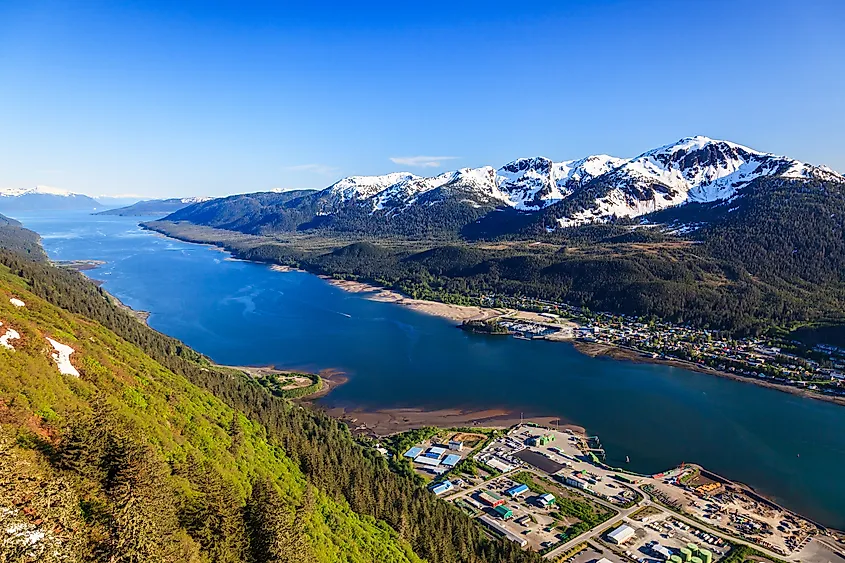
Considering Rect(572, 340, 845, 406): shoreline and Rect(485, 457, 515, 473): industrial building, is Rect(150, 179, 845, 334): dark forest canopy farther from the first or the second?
Rect(485, 457, 515, 473): industrial building

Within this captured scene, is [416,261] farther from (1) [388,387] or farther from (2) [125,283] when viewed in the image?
(1) [388,387]

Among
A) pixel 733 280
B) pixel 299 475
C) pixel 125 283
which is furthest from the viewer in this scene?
pixel 125 283

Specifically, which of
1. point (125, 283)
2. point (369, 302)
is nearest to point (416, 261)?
point (369, 302)

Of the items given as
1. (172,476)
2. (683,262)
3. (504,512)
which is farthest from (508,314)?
(172,476)

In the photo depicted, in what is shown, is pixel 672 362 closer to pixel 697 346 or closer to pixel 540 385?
pixel 697 346

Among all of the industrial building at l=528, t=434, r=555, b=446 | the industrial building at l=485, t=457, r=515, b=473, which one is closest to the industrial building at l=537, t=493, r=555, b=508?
the industrial building at l=485, t=457, r=515, b=473

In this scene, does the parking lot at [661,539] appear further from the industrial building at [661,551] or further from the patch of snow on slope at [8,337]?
the patch of snow on slope at [8,337]

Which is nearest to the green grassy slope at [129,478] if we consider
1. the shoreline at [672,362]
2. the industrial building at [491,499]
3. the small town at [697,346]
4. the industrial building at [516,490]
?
the industrial building at [491,499]
